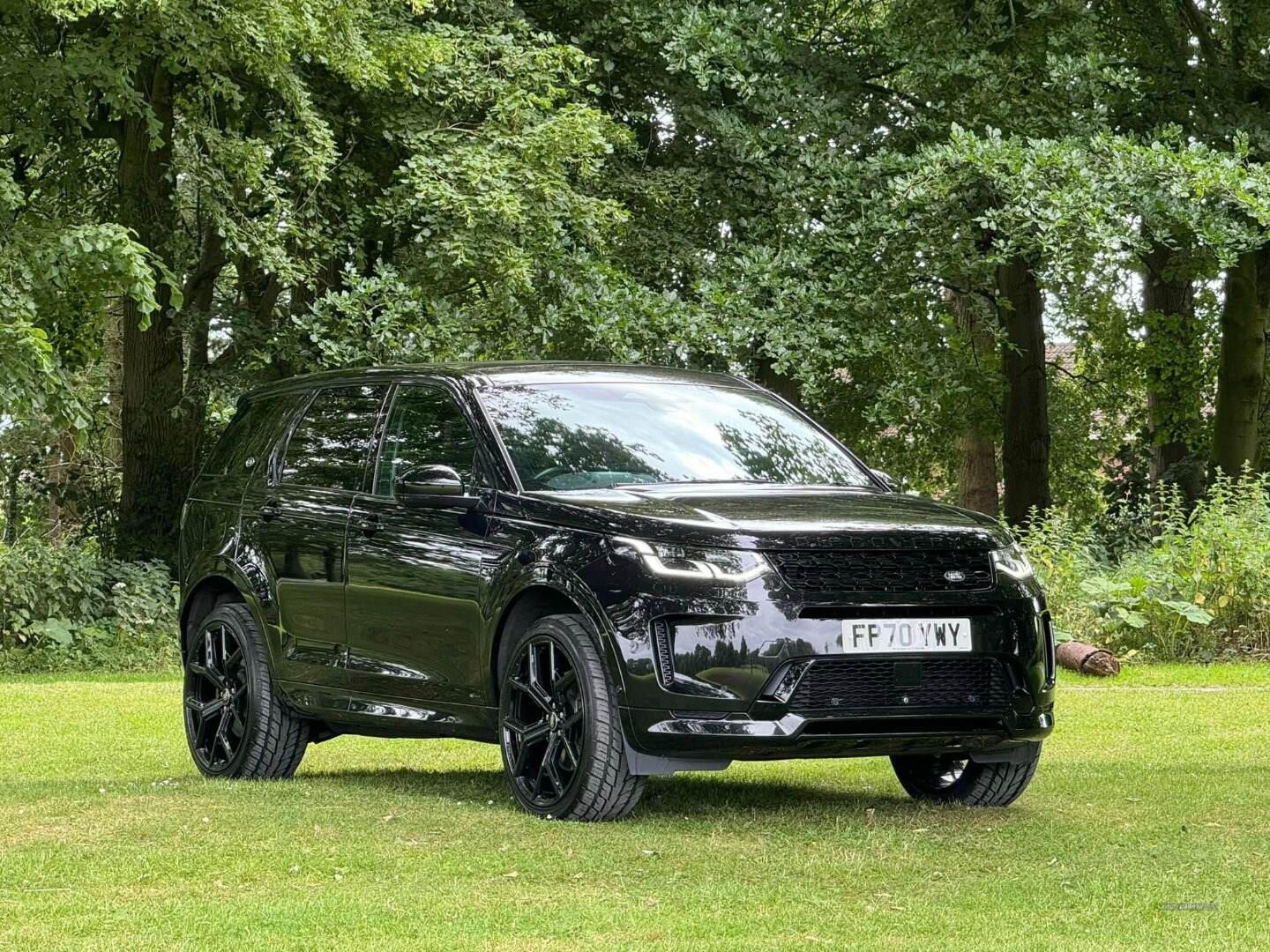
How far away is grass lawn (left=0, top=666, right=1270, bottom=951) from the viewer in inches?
223

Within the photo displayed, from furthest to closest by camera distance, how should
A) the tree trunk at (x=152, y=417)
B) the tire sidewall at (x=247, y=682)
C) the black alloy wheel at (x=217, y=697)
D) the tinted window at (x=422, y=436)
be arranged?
the tree trunk at (x=152, y=417) < the black alloy wheel at (x=217, y=697) < the tire sidewall at (x=247, y=682) < the tinted window at (x=422, y=436)

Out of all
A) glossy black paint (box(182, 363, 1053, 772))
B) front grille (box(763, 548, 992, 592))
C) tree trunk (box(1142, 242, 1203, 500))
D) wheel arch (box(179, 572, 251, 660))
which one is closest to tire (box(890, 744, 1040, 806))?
glossy black paint (box(182, 363, 1053, 772))

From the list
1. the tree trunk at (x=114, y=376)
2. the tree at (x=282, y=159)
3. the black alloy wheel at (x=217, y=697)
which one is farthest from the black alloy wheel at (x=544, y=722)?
the tree trunk at (x=114, y=376)

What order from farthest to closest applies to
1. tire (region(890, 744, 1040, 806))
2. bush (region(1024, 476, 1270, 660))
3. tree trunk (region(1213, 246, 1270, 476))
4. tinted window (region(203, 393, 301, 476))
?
1. tree trunk (region(1213, 246, 1270, 476))
2. bush (region(1024, 476, 1270, 660))
3. tinted window (region(203, 393, 301, 476))
4. tire (region(890, 744, 1040, 806))

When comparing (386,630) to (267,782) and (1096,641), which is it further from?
(1096,641)

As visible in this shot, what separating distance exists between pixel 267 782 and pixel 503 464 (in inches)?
84.8

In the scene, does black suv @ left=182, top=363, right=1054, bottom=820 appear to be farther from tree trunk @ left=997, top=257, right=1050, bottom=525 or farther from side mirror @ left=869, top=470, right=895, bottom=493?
tree trunk @ left=997, top=257, right=1050, bottom=525

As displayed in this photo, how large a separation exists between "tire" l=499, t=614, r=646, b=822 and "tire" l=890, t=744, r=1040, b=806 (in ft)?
5.01

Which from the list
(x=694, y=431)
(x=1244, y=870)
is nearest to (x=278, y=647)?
(x=694, y=431)

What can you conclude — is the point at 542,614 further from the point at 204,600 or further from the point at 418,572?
the point at 204,600

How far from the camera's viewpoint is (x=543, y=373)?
918cm

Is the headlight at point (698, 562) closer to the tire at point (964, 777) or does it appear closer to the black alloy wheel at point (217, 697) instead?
the tire at point (964, 777)

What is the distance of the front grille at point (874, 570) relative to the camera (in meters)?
7.55

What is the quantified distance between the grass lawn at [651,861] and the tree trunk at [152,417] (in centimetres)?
1099
